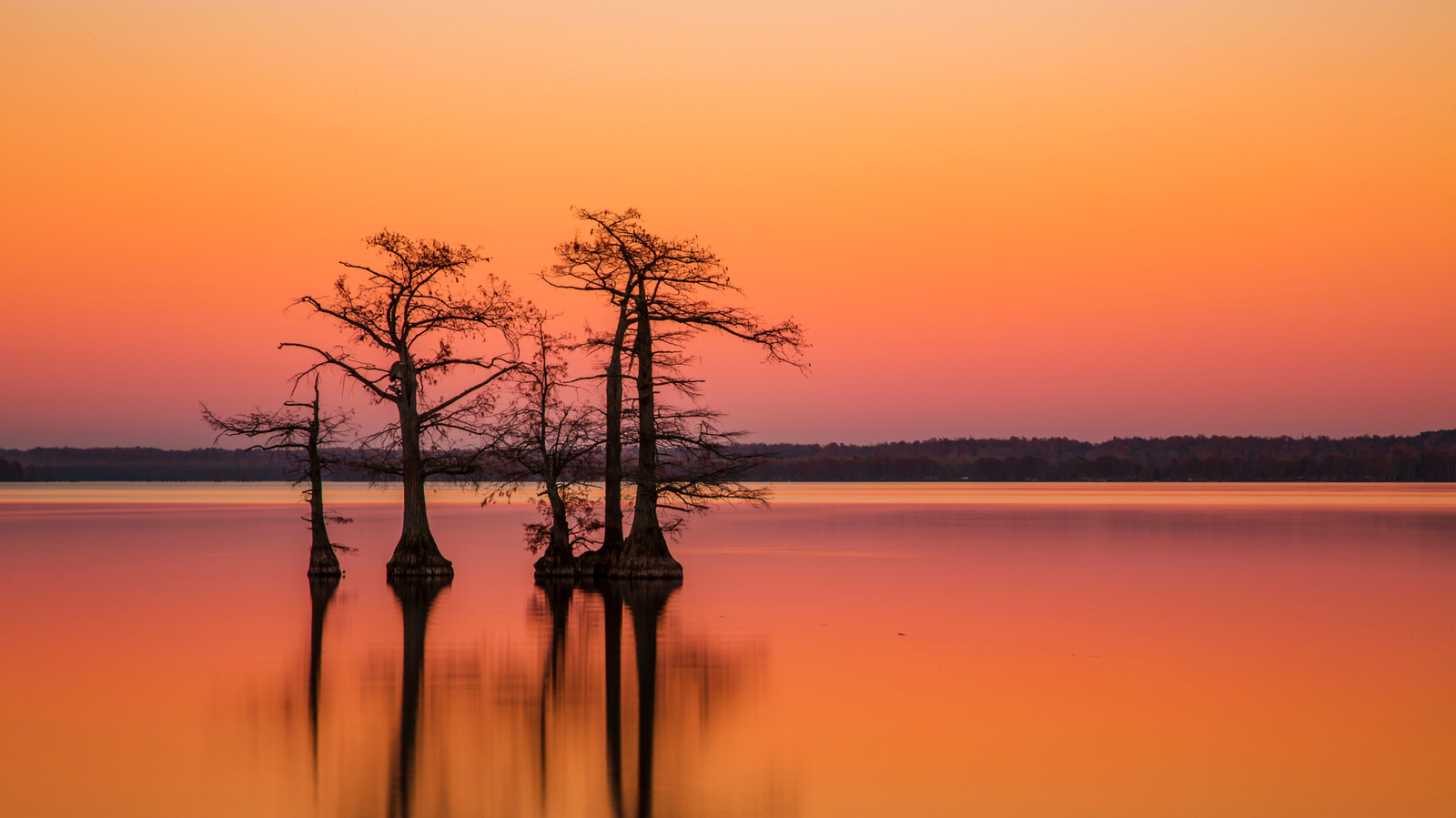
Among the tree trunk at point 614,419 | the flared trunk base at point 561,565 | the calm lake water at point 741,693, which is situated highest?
the tree trunk at point 614,419

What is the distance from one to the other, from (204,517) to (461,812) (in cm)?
10535

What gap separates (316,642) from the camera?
2922cm

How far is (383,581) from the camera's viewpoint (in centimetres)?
4544

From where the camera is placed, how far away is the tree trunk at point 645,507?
41688 mm

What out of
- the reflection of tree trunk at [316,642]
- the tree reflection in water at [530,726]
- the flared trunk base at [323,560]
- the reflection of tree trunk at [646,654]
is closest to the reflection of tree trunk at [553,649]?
the tree reflection in water at [530,726]

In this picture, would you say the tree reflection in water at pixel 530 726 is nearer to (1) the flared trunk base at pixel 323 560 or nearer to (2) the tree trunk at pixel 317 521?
(2) the tree trunk at pixel 317 521

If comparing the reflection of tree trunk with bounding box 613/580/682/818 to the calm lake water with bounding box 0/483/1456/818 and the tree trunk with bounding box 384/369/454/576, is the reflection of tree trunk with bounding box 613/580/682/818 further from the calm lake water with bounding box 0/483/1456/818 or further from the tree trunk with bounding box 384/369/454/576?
the tree trunk with bounding box 384/369/454/576

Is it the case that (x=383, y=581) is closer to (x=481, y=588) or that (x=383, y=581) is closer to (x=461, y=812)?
(x=481, y=588)

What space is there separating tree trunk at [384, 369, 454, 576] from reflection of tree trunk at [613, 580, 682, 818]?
6.23 meters

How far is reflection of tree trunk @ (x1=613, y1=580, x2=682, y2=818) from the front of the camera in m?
16.0

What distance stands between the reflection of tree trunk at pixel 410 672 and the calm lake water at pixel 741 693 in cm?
10

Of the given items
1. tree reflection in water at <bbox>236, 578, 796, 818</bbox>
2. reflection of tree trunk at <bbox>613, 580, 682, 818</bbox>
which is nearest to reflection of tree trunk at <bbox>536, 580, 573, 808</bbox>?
tree reflection in water at <bbox>236, 578, 796, 818</bbox>

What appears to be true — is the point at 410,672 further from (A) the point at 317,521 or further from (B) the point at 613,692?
(A) the point at 317,521

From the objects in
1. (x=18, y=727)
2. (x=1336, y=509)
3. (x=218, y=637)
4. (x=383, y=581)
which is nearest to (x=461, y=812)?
(x=18, y=727)
